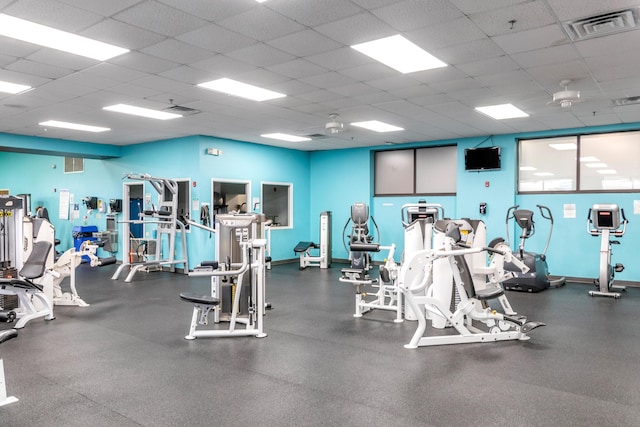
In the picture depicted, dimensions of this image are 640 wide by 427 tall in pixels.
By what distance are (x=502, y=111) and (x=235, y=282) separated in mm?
4697

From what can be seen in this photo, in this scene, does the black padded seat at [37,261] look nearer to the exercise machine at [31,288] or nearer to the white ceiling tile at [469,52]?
the exercise machine at [31,288]

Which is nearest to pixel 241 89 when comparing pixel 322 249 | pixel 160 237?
pixel 160 237

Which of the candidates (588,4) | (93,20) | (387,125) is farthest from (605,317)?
(93,20)

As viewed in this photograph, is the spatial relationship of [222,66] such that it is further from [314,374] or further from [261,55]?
[314,374]

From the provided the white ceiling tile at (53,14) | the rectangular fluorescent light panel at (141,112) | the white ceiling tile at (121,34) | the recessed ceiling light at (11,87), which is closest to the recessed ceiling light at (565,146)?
the rectangular fluorescent light panel at (141,112)

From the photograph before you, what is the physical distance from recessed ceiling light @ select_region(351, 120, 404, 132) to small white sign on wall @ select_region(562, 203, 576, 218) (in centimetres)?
332

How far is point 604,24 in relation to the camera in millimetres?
3662

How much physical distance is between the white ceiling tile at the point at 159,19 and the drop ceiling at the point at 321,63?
15mm

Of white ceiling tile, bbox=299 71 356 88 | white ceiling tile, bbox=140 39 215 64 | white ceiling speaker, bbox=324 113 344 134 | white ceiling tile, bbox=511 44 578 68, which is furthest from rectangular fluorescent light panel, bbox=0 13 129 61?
white ceiling tile, bbox=511 44 578 68

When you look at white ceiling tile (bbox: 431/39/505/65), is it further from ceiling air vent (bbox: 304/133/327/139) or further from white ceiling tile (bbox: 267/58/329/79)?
ceiling air vent (bbox: 304/133/327/139)

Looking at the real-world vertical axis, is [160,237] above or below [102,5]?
below

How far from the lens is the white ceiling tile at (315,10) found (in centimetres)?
332

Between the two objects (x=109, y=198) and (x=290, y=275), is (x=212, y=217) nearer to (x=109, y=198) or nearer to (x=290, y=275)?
(x=290, y=275)

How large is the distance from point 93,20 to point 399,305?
13.4 feet
